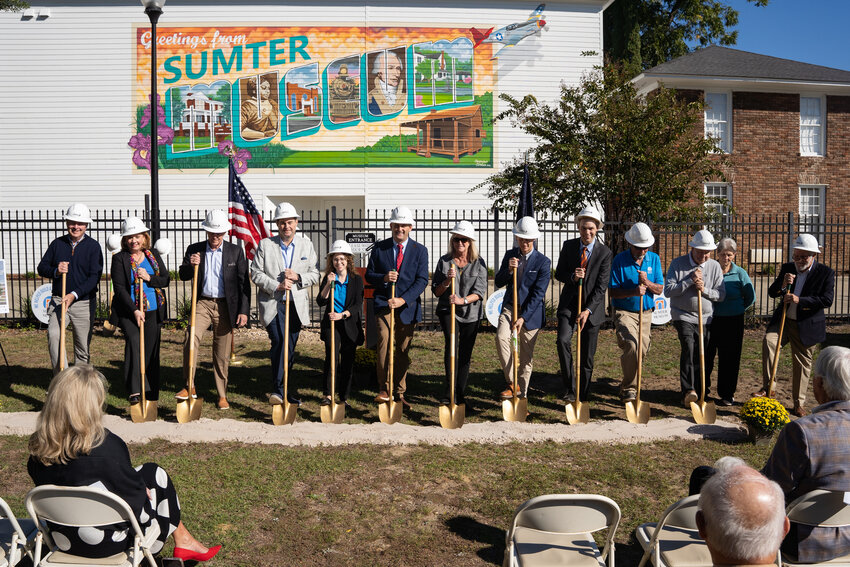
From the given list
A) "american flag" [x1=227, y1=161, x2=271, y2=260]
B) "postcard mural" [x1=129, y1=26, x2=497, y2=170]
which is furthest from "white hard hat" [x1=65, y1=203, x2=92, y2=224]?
"postcard mural" [x1=129, y1=26, x2=497, y2=170]

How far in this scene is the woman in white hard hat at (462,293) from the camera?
8.04 m

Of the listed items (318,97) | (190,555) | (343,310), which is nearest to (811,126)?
(318,97)

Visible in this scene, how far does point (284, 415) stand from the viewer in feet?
25.3

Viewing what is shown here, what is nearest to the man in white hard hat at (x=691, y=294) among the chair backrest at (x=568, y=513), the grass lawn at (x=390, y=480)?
the grass lawn at (x=390, y=480)

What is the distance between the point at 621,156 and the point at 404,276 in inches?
247

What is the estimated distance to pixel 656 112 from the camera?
508 inches

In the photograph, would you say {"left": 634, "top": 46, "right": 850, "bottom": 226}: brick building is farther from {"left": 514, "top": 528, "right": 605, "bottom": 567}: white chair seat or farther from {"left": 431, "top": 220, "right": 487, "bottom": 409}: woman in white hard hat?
{"left": 514, "top": 528, "right": 605, "bottom": 567}: white chair seat

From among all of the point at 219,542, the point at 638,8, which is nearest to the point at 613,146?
the point at 219,542

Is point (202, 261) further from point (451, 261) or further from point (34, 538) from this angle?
point (34, 538)

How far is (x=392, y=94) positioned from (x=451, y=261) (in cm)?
1625

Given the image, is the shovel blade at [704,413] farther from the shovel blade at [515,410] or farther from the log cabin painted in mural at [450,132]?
the log cabin painted in mural at [450,132]

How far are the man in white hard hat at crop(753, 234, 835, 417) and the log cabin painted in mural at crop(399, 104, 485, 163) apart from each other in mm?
16024

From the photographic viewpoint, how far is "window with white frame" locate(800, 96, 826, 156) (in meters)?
25.5

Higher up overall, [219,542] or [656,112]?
[656,112]
